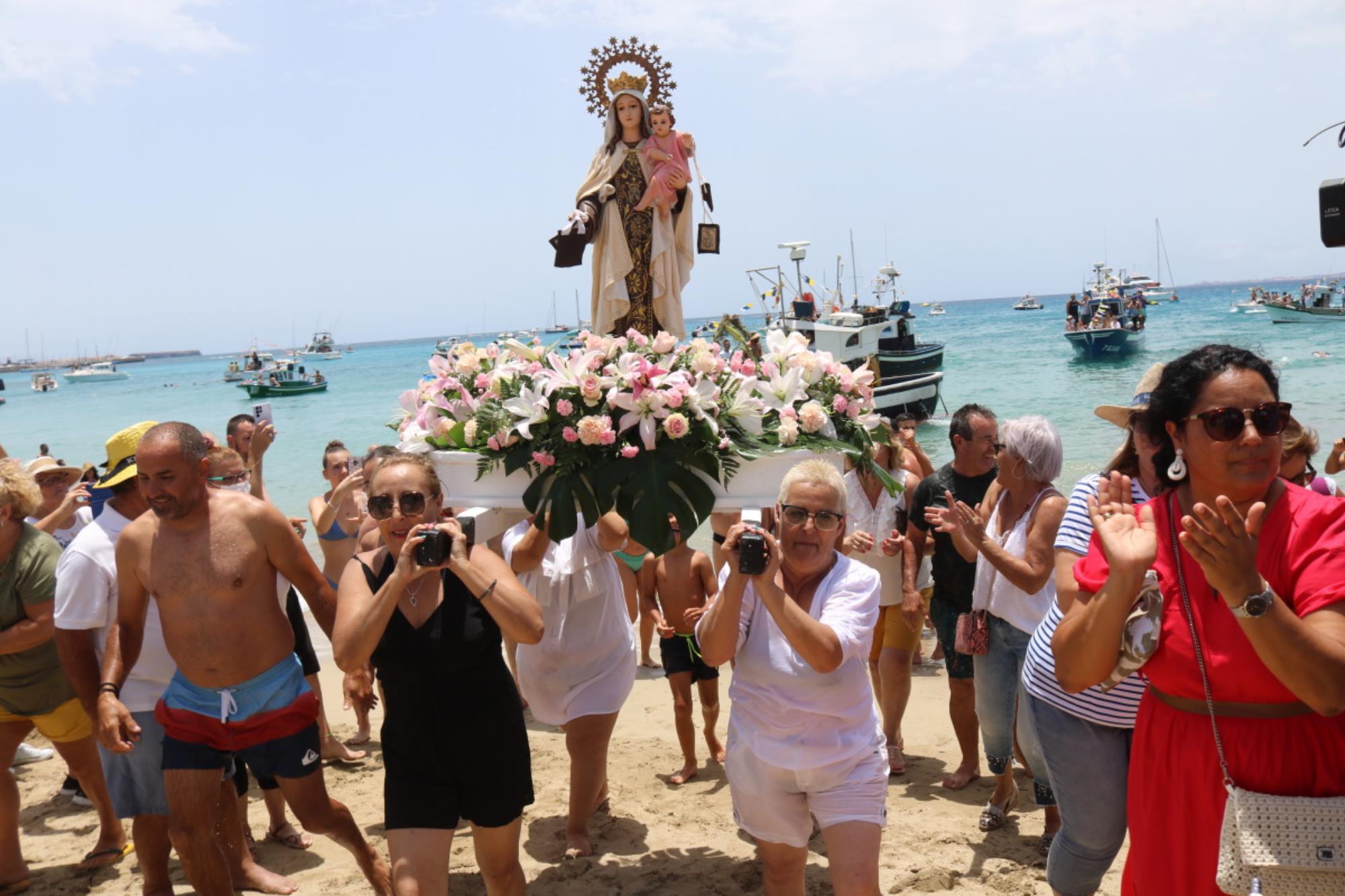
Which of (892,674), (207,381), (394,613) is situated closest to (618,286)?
(394,613)

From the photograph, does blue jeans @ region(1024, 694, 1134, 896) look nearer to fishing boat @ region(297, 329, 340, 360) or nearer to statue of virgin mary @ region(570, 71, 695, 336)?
statue of virgin mary @ region(570, 71, 695, 336)

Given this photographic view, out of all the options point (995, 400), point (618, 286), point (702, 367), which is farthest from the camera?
point (995, 400)

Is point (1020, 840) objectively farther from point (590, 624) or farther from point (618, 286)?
point (618, 286)

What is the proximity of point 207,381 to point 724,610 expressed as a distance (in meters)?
102

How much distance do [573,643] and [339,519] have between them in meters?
3.14

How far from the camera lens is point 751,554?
3.34m

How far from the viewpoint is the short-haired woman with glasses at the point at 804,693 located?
349 centimetres

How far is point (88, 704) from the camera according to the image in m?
4.37

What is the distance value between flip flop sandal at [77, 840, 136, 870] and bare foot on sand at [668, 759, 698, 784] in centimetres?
280

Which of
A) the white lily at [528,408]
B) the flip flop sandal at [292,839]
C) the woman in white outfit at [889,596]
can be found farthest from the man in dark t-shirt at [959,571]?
the flip flop sandal at [292,839]

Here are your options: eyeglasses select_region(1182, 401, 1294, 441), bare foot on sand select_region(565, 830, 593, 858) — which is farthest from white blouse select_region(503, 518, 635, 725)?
eyeglasses select_region(1182, 401, 1294, 441)

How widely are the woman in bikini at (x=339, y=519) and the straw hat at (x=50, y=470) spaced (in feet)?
4.98

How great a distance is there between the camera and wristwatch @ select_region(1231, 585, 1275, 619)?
2.32 m

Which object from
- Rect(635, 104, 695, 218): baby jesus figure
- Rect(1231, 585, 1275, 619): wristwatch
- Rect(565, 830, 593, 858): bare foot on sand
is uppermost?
Rect(635, 104, 695, 218): baby jesus figure
